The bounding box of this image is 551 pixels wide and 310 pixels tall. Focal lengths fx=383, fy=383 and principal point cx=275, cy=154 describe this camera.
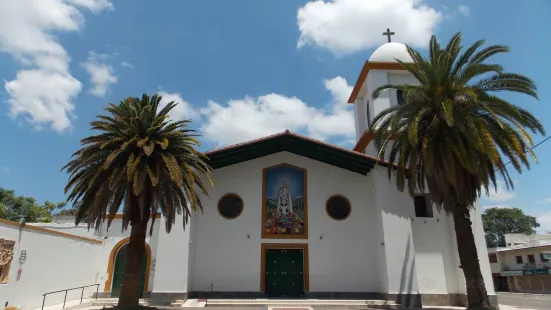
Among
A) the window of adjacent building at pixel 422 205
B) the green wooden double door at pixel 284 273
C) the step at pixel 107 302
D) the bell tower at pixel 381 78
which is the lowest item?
the step at pixel 107 302

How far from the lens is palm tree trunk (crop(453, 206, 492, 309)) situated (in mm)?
13461

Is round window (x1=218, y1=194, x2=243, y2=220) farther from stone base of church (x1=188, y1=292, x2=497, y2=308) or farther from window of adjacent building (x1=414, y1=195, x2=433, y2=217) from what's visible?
window of adjacent building (x1=414, y1=195, x2=433, y2=217)

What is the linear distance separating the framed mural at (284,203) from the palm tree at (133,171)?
6903 mm

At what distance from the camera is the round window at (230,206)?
69.6 ft

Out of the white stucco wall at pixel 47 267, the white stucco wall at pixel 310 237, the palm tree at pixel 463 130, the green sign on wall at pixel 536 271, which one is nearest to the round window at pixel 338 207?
the white stucco wall at pixel 310 237

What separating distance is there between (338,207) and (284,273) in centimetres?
471

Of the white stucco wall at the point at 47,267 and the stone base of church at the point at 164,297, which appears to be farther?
the stone base of church at the point at 164,297

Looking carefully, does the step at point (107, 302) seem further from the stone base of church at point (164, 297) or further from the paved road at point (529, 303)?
the paved road at point (529, 303)

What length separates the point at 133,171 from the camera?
44.8 feet

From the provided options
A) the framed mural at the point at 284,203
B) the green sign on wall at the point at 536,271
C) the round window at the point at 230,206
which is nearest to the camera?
the framed mural at the point at 284,203

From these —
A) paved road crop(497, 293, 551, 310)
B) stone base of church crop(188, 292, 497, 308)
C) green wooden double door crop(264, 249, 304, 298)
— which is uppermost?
green wooden double door crop(264, 249, 304, 298)

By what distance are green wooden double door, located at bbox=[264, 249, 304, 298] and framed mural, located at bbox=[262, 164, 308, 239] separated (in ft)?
3.03

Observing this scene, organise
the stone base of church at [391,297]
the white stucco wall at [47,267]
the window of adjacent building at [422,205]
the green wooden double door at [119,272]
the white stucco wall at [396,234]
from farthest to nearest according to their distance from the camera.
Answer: the window of adjacent building at [422,205] < the green wooden double door at [119,272] < the white stucco wall at [396,234] < the stone base of church at [391,297] < the white stucco wall at [47,267]

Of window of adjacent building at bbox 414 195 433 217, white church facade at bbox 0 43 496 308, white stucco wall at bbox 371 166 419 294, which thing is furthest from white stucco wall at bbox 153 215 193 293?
window of adjacent building at bbox 414 195 433 217
